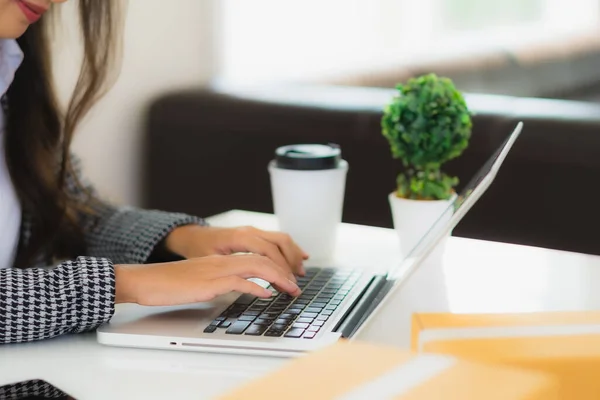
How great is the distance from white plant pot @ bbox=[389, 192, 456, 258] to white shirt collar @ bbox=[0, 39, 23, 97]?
0.54 meters

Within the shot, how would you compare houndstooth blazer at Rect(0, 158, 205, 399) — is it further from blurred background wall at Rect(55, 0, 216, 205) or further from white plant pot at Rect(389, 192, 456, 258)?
blurred background wall at Rect(55, 0, 216, 205)

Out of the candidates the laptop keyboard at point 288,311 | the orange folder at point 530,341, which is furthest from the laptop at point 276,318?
the orange folder at point 530,341

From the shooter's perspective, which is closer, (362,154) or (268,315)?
(268,315)

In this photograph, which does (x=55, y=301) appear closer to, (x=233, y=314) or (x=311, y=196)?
(x=233, y=314)

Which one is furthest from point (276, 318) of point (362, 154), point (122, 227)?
point (362, 154)

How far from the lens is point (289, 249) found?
1166 mm

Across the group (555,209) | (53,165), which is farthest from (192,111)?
(555,209)

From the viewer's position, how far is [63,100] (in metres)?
1.86

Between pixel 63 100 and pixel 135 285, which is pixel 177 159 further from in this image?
pixel 135 285

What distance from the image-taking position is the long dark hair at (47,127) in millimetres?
1314

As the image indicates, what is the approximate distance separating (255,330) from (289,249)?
262 mm

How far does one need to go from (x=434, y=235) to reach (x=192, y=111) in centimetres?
116

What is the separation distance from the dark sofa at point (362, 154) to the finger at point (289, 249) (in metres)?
0.52

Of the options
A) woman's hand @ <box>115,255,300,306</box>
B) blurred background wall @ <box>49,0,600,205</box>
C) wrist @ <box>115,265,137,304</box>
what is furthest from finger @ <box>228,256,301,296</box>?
blurred background wall @ <box>49,0,600,205</box>
